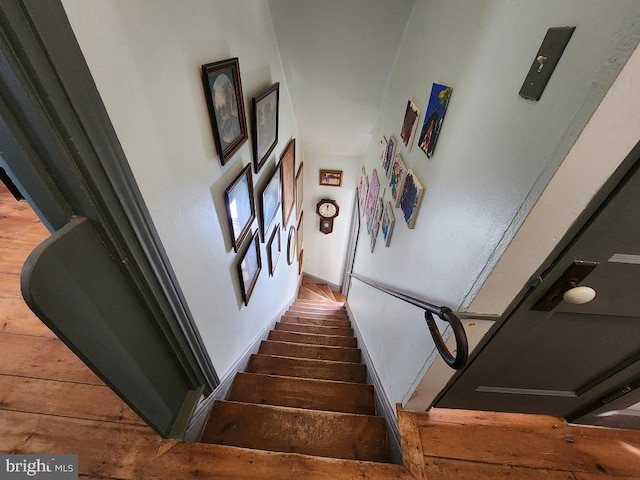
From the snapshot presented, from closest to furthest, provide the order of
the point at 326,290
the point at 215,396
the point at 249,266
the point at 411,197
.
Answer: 1. the point at 411,197
2. the point at 215,396
3. the point at 249,266
4. the point at 326,290

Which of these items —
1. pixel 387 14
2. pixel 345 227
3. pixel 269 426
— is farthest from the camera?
pixel 345 227

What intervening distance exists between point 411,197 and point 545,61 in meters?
0.72

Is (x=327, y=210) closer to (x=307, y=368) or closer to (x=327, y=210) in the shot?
(x=327, y=210)

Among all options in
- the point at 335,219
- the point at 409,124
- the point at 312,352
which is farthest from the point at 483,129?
the point at 335,219

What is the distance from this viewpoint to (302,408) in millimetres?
1463

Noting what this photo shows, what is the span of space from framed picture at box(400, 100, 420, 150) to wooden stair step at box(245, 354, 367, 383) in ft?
5.17

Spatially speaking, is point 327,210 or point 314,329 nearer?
point 314,329

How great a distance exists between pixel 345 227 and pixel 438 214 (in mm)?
3522

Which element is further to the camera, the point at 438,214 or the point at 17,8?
the point at 438,214

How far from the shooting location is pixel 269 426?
127 centimetres

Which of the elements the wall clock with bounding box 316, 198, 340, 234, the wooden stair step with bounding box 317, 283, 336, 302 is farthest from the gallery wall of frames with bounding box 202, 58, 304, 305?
the wooden stair step with bounding box 317, 283, 336, 302

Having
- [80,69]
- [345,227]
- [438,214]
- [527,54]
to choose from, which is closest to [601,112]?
[527,54]

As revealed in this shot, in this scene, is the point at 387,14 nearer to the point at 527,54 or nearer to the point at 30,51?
the point at 527,54

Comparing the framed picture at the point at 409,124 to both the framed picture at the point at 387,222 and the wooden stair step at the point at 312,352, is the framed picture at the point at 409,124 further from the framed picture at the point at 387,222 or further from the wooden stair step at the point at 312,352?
the wooden stair step at the point at 312,352
